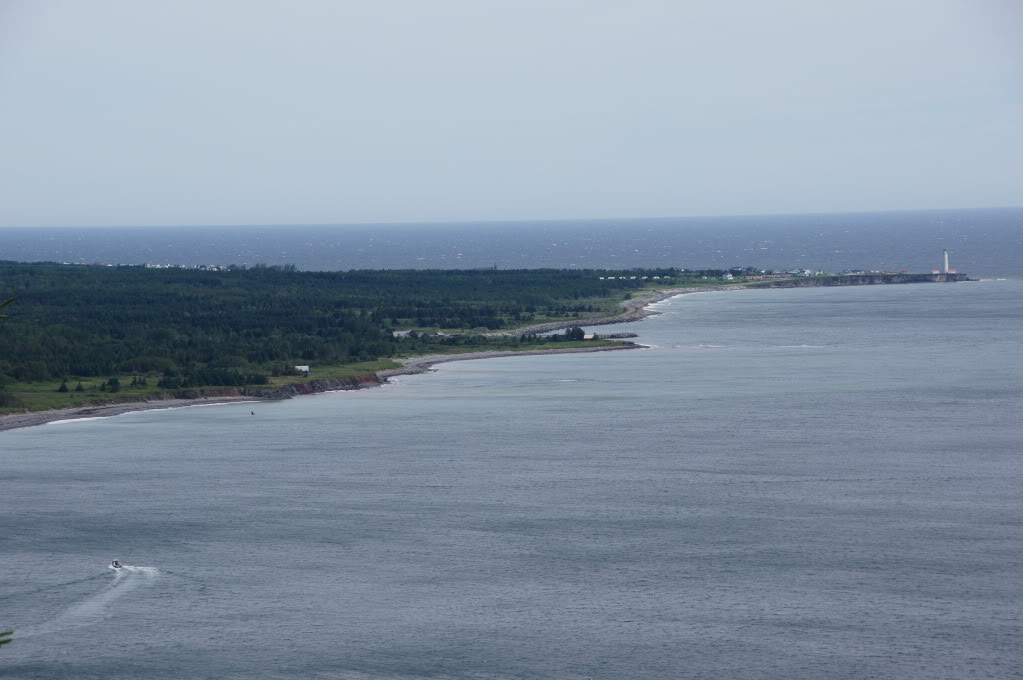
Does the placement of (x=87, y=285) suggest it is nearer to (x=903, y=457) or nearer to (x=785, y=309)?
(x=785, y=309)

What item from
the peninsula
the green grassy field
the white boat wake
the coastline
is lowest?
the white boat wake

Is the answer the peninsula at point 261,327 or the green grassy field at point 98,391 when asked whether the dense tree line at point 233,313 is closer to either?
the peninsula at point 261,327

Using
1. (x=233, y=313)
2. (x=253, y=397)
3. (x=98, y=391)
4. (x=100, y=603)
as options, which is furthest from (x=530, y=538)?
(x=233, y=313)

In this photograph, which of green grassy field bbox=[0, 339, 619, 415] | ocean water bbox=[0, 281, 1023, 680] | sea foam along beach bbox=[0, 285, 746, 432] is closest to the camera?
ocean water bbox=[0, 281, 1023, 680]

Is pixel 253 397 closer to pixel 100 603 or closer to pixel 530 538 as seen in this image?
pixel 530 538

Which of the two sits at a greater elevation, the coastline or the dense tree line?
the dense tree line

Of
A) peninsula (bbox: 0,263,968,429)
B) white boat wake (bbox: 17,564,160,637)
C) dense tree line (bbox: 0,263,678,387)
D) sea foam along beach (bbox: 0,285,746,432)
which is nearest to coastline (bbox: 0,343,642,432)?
sea foam along beach (bbox: 0,285,746,432)

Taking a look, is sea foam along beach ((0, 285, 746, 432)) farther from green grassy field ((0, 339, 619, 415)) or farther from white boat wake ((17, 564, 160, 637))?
white boat wake ((17, 564, 160, 637))
